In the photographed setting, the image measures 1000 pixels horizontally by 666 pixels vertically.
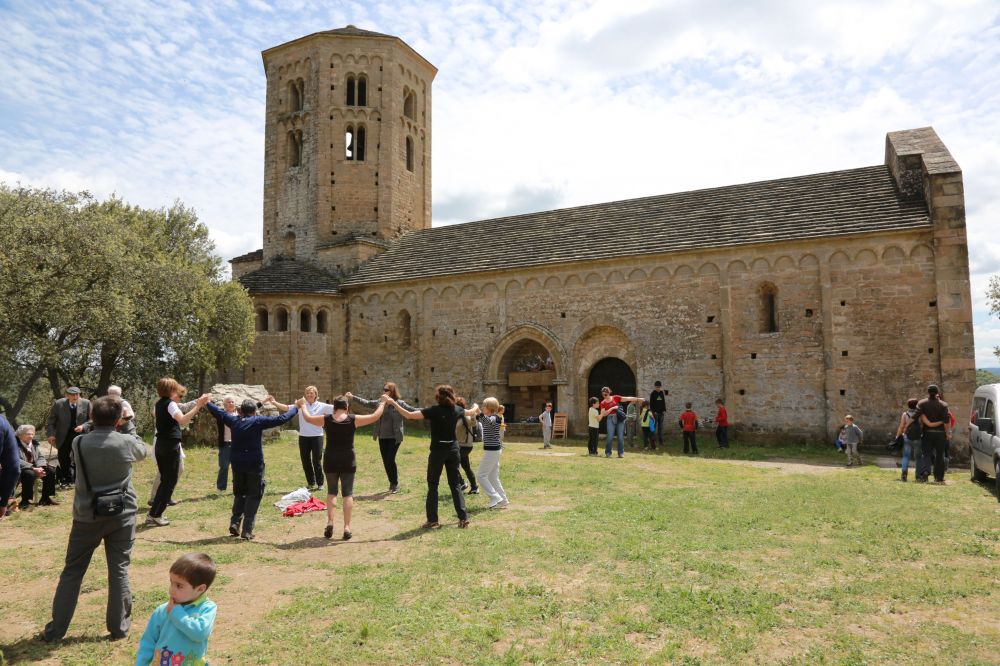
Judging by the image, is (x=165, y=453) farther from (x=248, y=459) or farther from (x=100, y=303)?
(x=100, y=303)

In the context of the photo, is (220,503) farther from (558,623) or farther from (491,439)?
(558,623)

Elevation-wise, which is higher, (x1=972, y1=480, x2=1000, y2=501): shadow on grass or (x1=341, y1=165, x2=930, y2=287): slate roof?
(x1=341, y1=165, x2=930, y2=287): slate roof

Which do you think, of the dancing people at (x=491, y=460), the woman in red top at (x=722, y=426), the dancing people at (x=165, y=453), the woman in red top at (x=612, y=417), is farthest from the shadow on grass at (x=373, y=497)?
the woman in red top at (x=722, y=426)

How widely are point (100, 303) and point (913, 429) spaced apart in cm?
1879

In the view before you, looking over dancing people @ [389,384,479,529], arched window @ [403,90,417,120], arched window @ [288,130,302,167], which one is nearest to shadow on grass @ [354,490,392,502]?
dancing people @ [389,384,479,529]

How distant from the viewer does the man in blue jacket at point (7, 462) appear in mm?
6164

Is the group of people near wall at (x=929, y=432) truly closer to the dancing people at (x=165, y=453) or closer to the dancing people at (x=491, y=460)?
the dancing people at (x=491, y=460)

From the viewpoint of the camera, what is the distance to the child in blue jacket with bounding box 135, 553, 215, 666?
129 inches

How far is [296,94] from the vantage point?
30.6 meters

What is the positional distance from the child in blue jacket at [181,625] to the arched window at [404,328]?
2219 cm

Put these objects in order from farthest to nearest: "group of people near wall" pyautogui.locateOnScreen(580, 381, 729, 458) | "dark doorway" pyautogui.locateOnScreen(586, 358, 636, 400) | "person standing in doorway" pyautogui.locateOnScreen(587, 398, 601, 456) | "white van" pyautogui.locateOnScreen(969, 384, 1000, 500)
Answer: "dark doorway" pyautogui.locateOnScreen(586, 358, 636, 400)
"group of people near wall" pyautogui.locateOnScreen(580, 381, 729, 458)
"person standing in doorway" pyautogui.locateOnScreen(587, 398, 601, 456)
"white van" pyautogui.locateOnScreen(969, 384, 1000, 500)

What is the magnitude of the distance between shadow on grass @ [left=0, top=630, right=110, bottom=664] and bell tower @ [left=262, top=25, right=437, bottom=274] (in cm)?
2368

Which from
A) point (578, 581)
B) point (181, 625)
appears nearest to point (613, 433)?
point (578, 581)

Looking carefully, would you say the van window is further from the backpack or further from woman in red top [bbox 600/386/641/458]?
woman in red top [bbox 600/386/641/458]
